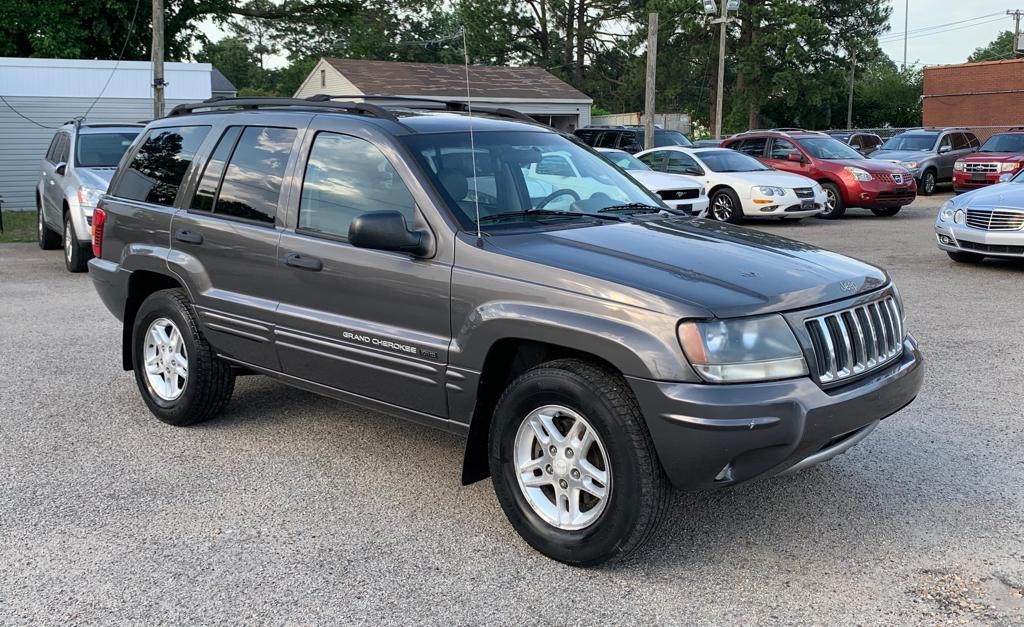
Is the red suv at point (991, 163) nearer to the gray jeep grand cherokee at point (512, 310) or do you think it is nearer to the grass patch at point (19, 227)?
the grass patch at point (19, 227)

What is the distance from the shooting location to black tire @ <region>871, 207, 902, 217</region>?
1919 centimetres

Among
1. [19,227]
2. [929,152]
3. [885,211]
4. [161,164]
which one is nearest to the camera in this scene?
[161,164]

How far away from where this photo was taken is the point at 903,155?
83.9ft

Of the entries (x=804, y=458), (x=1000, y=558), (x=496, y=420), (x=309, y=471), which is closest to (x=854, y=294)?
(x=804, y=458)

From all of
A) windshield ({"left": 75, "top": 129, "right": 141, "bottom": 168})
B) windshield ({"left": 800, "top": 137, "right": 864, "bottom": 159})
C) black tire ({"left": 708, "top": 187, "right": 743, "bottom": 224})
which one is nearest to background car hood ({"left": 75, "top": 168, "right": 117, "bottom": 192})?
windshield ({"left": 75, "top": 129, "right": 141, "bottom": 168})

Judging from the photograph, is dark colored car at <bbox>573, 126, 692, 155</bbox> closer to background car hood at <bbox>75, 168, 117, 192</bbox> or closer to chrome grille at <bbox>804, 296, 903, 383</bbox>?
background car hood at <bbox>75, 168, 117, 192</bbox>

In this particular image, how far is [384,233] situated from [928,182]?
2418 cm

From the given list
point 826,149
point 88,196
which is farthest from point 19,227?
point 826,149

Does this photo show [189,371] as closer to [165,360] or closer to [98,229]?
[165,360]

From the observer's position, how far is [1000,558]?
3.94m

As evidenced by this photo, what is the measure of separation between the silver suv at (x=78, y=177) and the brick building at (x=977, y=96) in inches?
1459

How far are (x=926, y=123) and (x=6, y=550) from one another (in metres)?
46.8

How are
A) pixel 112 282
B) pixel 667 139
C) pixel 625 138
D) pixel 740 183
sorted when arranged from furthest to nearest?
pixel 667 139, pixel 625 138, pixel 740 183, pixel 112 282

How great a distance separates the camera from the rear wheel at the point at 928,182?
992 inches
